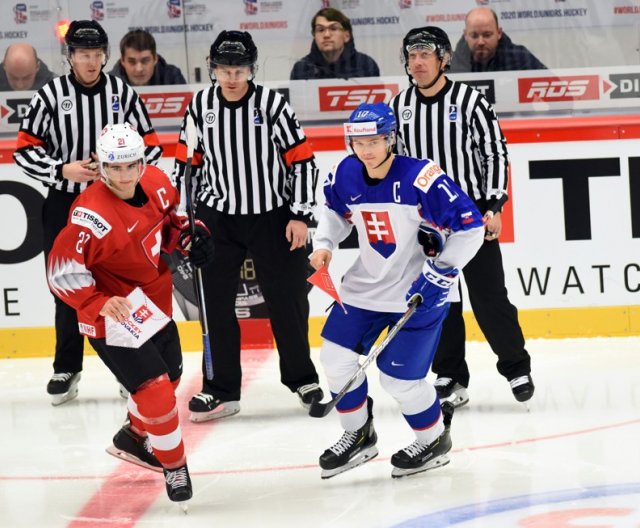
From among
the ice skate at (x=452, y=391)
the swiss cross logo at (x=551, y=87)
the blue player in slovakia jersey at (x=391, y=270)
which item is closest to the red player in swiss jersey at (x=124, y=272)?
the blue player in slovakia jersey at (x=391, y=270)

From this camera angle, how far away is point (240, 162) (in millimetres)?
4488

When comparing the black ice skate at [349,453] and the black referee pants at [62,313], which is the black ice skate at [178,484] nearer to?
the black ice skate at [349,453]

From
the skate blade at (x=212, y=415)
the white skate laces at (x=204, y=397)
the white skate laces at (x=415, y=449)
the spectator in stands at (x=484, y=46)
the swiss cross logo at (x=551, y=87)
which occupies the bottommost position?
the skate blade at (x=212, y=415)

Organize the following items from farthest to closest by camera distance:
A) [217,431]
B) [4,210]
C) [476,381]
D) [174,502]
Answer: [4,210], [476,381], [217,431], [174,502]

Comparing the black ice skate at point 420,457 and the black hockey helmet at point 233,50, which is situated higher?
the black hockey helmet at point 233,50

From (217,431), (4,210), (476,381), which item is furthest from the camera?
(4,210)

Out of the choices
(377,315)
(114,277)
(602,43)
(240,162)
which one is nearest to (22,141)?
(240,162)

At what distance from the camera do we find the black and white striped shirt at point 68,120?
4559 mm

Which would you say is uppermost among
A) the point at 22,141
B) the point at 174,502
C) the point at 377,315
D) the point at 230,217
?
the point at 22,141

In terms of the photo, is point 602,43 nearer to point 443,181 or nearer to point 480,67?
point 480,67

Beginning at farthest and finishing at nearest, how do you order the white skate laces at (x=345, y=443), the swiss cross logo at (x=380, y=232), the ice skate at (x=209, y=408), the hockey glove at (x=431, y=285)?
the ice skate at (x=209, y=408)
the white skate laces at (x=345, y=443)
the swiss cross logo at (x=380, y=232)
the hockey glove at (x=431, y=285)

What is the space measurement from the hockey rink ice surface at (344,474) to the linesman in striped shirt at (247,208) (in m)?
0.22

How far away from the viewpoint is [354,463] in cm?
369

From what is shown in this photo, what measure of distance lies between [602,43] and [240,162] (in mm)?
1901
